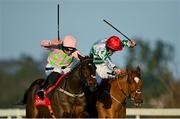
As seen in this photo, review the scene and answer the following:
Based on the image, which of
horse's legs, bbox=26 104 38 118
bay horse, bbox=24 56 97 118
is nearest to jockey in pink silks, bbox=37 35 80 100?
bay horse, bbox=24 56 97 118

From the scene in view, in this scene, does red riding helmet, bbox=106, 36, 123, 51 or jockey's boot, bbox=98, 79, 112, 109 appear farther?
red riding helmet, bbox=106, 36, 123, 51

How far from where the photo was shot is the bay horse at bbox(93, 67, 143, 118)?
1670cm

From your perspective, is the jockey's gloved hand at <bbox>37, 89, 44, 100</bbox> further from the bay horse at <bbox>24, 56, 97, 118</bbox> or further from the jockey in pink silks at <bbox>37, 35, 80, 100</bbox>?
the bay horse at <bbox>24, 56, 97, 118</bbox>

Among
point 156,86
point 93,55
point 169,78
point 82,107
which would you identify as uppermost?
point 93,55

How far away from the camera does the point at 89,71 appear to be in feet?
52.0

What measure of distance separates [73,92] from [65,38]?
4.30 feet

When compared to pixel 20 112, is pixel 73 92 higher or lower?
higher

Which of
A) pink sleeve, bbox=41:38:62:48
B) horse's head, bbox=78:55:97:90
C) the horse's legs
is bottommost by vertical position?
the horse's legs

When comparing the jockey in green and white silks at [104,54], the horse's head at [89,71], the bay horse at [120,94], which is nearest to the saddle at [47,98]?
the horse's head at [89,71]

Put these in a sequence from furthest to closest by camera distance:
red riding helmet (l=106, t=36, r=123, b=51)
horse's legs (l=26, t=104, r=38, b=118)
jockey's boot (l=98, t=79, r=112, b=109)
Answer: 1. horse's legs (l=26, t=104, r=38, b=118)
2. red riding helmet (l=106, t=36, r=123, b=51)
3. jockey's boot (l=98, t=79, r=112, b=109)

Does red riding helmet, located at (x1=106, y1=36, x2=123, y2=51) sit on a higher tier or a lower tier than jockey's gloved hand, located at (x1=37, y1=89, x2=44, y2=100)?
higher

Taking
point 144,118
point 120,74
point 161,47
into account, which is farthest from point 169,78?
point 161,47

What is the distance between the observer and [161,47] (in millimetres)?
76312

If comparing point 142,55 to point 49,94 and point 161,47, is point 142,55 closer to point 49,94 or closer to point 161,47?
point 161,47
